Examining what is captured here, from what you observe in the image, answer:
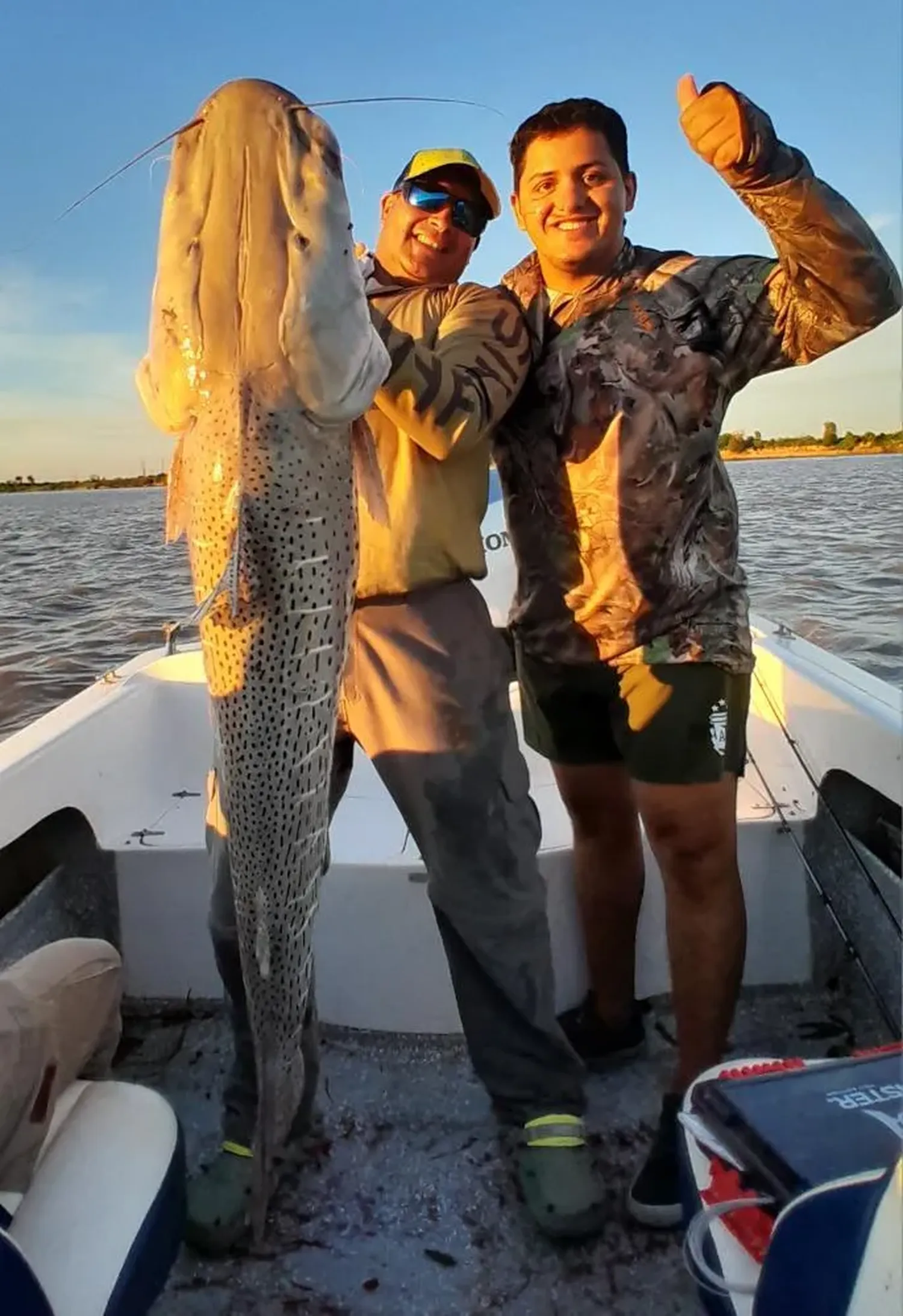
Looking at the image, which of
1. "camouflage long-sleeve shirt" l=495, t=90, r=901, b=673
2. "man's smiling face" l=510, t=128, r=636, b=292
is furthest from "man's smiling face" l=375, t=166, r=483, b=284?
"camouflage long-sleeve shirt" l=495, t=90, r=901, b=673

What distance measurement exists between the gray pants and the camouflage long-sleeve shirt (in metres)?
0.34

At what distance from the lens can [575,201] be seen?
112 inches

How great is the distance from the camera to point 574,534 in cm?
307

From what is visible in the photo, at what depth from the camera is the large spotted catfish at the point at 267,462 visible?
199 cm

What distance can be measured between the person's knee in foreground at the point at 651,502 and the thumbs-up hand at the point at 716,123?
49 cm

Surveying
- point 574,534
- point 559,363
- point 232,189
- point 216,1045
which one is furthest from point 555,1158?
point 232,189

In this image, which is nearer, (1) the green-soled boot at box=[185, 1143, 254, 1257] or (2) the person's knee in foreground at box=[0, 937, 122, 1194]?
(2) the person's knee in foreground at box=[0, 937, 122, 1194]

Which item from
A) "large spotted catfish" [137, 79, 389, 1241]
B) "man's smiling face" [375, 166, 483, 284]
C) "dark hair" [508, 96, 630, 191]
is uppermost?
"dark hair" [508, 96, 630, 191]

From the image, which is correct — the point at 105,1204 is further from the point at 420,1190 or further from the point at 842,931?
the point at 842,931

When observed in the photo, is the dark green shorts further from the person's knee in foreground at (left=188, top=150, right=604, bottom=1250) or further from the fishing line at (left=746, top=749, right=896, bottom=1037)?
the fishing line at (left=746, top=749, right=896, bottom=1037)

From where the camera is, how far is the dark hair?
2.84m

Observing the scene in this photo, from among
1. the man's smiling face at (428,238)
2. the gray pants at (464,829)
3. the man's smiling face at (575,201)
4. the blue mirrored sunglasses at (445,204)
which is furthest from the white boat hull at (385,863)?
the blue mirrored sunglasses at (445,204)

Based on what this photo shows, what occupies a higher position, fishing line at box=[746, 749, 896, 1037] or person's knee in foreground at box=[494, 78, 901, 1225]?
person's knee in foreground at box=[494, 78, 901, 1225]

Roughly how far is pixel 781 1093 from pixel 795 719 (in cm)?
247
